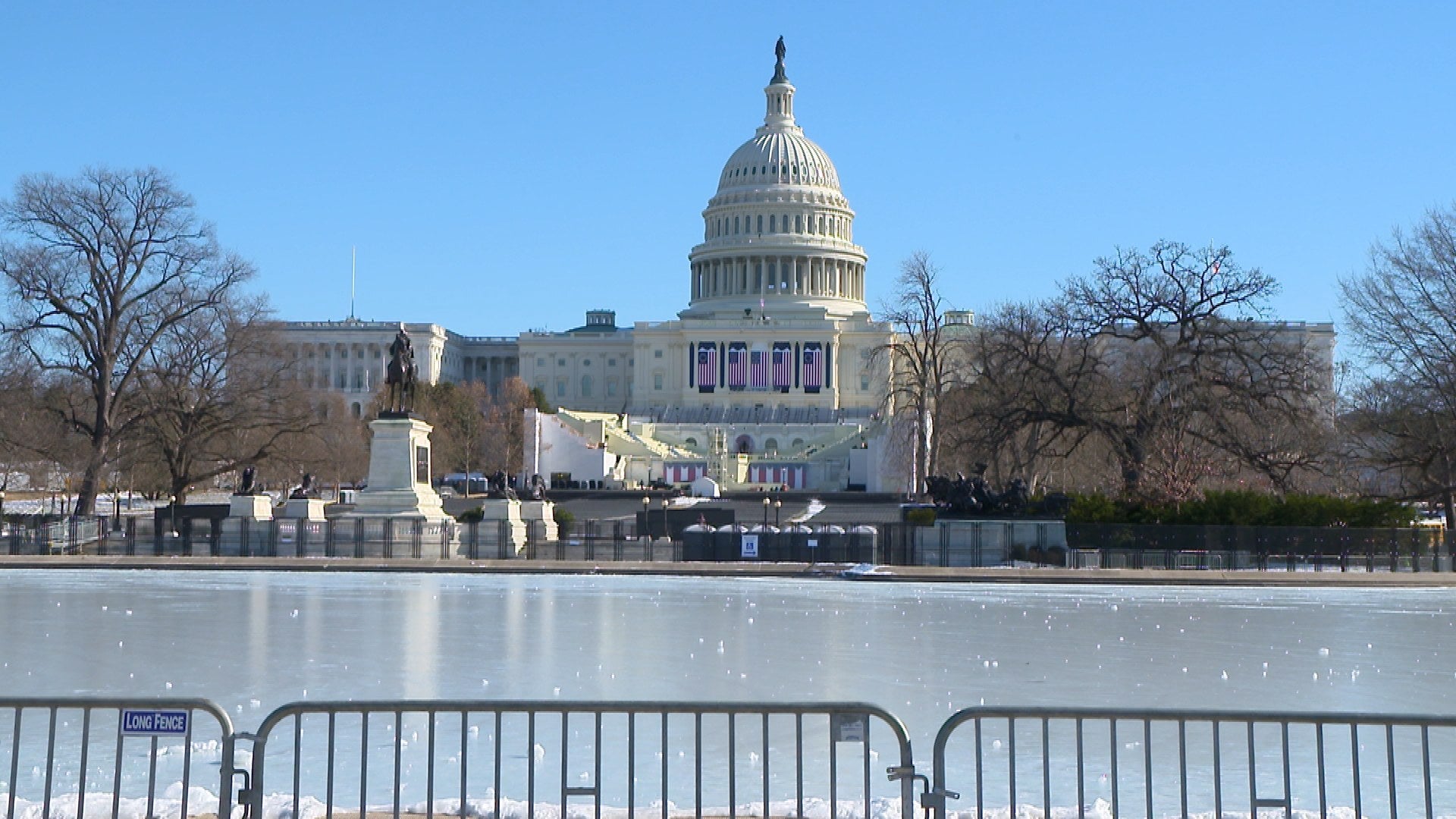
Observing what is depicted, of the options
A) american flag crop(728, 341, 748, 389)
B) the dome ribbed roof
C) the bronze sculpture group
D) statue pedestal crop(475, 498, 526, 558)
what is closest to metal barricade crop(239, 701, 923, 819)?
statue pedestal crop(475, 498, 526, 558)

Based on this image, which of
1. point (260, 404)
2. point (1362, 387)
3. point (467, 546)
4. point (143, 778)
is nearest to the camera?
point (143, 778)

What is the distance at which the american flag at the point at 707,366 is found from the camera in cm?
14539

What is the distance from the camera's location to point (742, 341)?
145375 millimetres

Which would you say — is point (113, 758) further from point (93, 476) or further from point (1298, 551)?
point (93, 476)

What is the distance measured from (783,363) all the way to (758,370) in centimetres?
261

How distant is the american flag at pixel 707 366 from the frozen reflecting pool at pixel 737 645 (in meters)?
117

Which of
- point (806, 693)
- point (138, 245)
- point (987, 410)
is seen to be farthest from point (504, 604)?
point (138, 245)

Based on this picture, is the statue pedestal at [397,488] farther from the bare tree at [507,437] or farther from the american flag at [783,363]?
the american flag at [783,363]

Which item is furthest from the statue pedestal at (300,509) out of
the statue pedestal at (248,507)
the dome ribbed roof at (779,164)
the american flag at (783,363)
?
the dome ribbed roof at (779,164)

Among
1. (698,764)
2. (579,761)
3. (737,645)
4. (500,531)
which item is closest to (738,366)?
(500,531)

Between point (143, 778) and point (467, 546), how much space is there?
29454 millimetres

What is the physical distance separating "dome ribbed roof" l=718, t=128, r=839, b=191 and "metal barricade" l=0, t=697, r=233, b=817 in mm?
143823

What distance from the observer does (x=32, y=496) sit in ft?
287

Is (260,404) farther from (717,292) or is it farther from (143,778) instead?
(717,292)
